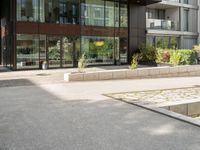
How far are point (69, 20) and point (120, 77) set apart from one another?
9.42m

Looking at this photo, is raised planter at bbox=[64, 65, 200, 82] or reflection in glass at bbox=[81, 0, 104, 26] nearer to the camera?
raised planter at bbox=[64, 65, 200, 82]

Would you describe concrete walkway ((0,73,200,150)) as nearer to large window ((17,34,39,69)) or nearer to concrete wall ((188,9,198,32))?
large window ((17,34,39,69))

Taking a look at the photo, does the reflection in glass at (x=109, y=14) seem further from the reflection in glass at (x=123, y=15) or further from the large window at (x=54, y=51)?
the large window at (x=54, y=51)

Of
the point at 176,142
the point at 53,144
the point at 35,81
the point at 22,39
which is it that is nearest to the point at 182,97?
the point at 176,142

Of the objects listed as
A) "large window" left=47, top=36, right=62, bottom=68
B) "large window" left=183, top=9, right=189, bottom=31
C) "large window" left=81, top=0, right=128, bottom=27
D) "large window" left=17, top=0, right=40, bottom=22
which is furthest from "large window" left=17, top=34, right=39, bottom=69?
"large window" left=183, top=9, right=189, bottom=31

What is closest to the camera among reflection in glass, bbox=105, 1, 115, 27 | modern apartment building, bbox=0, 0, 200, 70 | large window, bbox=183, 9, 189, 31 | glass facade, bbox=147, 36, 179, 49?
modern apartment building, bbox=0, 0, 200, 70

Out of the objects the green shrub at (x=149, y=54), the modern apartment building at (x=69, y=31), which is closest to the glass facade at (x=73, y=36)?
the modern apartment building at (x=69, y=31)

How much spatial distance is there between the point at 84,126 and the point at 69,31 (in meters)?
18.1

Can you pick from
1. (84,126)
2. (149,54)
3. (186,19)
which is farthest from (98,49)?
(84,126)

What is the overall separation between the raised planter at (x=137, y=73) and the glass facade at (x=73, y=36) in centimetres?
762

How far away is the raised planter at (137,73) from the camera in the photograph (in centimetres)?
1659

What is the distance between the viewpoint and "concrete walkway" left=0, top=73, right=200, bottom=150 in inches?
245

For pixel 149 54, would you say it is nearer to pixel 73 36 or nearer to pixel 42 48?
pixel 73 36

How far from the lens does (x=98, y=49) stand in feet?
87.7
